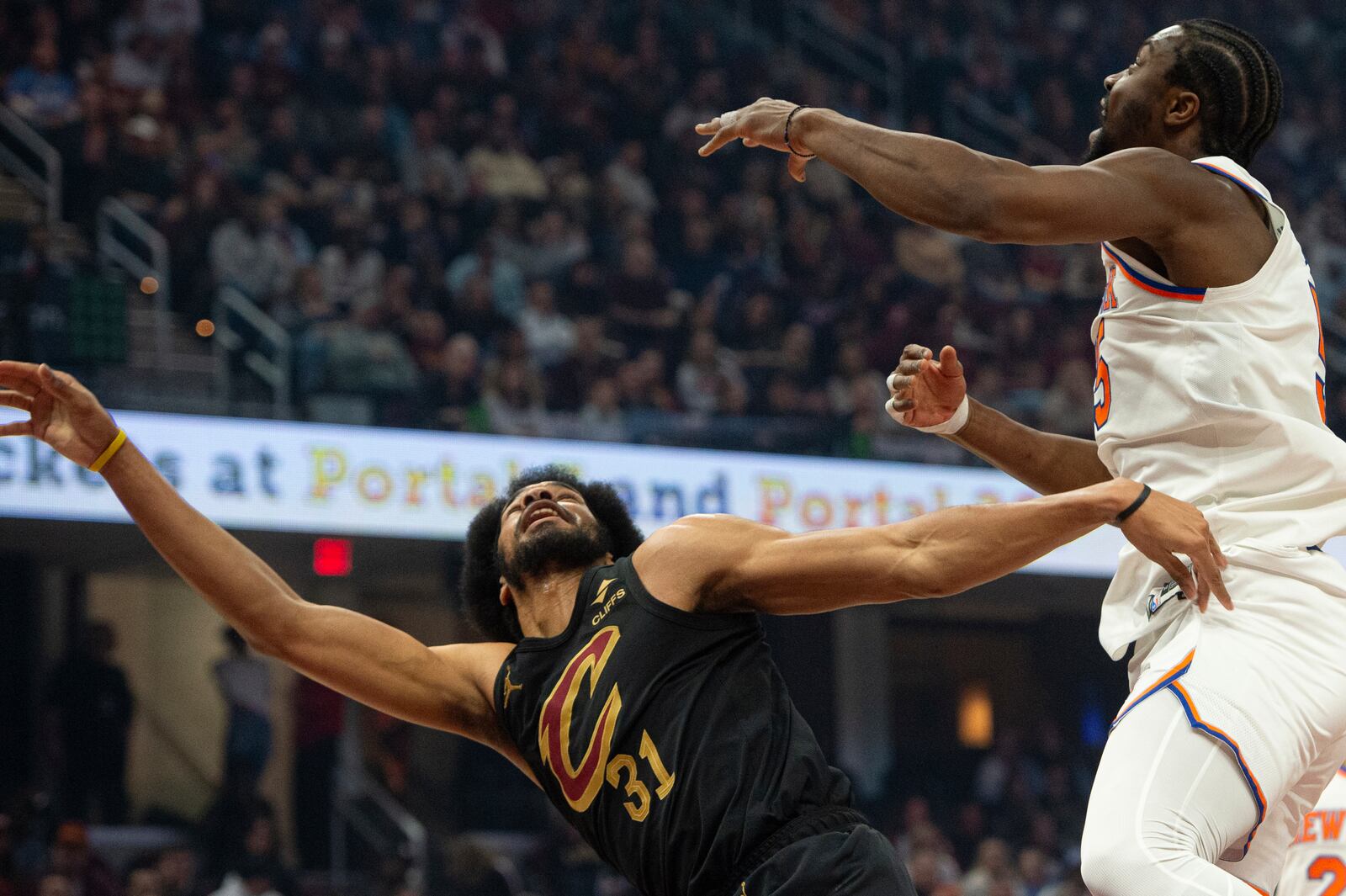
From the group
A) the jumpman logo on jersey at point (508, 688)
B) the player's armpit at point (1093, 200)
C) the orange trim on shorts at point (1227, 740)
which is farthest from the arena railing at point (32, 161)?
the orange trim on shorts at point (1227, 740)

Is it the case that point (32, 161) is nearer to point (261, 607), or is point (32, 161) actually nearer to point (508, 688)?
point (261, 607)

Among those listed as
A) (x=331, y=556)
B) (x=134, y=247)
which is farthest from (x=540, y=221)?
(x=331, y=556)

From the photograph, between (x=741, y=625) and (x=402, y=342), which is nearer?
(x=741, y=625)

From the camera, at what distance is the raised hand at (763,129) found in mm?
3254

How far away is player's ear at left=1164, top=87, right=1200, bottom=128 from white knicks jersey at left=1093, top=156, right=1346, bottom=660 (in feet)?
0.55

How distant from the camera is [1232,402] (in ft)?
10.1

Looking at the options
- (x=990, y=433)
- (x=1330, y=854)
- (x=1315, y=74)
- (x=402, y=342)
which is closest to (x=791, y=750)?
(x=990, y=433)

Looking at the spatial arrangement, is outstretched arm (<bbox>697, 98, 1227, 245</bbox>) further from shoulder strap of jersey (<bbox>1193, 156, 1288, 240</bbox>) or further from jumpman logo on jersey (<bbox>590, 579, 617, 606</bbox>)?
jumpman logo on jersey (<bbox>590, 579, 617, 606</bbox>)

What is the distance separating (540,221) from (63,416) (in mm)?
9958

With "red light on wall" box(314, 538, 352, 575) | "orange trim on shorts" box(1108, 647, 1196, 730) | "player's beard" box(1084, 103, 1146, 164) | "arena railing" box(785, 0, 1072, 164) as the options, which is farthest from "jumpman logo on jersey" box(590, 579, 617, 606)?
"arena railing" box(785, 0, 1072, 164)

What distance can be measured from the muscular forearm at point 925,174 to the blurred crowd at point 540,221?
767cm

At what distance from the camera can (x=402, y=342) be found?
1158 centimetres

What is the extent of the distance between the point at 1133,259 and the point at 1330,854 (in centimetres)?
178

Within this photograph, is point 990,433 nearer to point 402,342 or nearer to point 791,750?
Result: point 791,750
